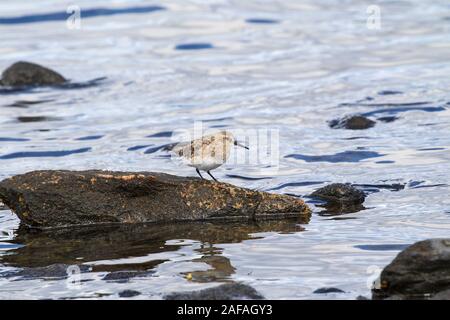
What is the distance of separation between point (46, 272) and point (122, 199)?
6.60 ft

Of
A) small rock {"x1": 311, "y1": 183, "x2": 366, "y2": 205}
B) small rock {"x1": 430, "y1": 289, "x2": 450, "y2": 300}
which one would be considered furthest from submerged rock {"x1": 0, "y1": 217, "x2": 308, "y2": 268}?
small rock {"x1": 430, "y1": 289, "x2": 450, "y2": 300}

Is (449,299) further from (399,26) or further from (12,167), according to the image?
(399,26)

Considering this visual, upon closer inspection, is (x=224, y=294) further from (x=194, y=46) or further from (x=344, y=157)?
(x=194, y=46)

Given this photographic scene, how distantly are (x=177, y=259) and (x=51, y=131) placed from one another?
8580mm

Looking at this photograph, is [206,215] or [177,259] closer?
[177,259]

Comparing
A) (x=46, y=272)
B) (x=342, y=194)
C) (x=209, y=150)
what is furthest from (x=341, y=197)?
(x=46, y=272)

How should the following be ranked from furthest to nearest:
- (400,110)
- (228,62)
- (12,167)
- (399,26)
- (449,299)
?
(399,26)
(228,62)
(400,110)
(12,167)
(449,299)

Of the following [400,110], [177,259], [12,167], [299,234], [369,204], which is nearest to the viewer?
[177,259]

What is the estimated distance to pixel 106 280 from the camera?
873cm

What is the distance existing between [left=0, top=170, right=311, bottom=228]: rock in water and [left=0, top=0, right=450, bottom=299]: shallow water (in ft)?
0.83

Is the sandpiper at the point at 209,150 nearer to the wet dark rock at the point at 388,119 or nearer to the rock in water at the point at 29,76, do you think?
the wet dark rock at the point at 388,119

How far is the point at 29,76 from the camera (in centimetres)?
2120

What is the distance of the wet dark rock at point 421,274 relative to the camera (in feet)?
25.5

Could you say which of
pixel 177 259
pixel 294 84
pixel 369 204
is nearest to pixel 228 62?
pixel 294 84
